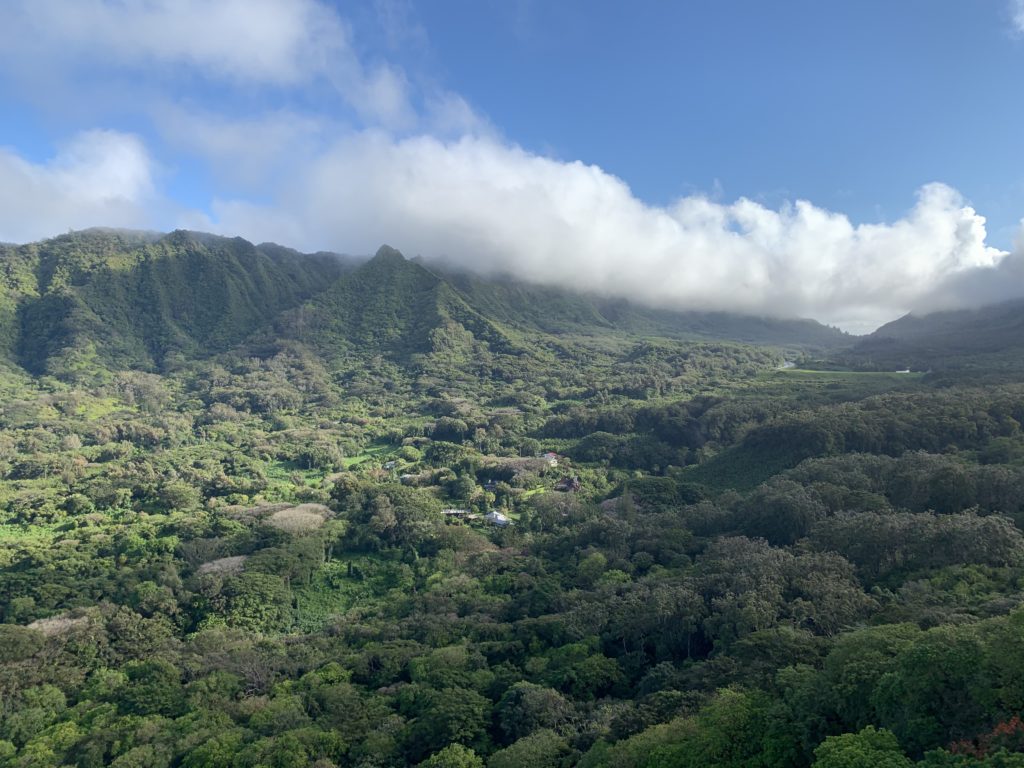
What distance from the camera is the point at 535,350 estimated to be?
158 metres

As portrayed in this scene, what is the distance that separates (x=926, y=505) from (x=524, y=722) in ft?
103

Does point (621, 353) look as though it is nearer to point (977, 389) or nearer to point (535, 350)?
point (535, 350)

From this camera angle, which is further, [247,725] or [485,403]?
[485,403]

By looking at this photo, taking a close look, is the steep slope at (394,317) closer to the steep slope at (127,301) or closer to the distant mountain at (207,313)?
the distant mountain at (207,313)

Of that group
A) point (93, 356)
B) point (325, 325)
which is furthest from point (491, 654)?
point (325, 325)

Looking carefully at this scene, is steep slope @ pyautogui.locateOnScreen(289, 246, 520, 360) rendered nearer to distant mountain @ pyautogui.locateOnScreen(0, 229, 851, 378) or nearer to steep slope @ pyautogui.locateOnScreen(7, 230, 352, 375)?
distant mountain @ pyautogui.locateOnScreen(0, 229, 851, 378)

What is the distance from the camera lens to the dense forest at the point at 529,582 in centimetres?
2245

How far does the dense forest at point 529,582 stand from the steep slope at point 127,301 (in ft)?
126

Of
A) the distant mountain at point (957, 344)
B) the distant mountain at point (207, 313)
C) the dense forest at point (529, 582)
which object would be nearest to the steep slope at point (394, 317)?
the distant mountain at point (207, 313)

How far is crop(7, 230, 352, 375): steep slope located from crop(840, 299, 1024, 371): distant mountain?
15554 centimetres

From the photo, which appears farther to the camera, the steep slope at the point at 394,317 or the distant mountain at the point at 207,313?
the steep slope at the point at 394,317

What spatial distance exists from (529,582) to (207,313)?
16125 cm

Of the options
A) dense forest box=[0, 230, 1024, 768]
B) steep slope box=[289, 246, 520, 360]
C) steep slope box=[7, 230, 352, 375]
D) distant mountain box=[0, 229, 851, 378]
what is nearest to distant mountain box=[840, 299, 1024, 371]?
dense forest box=[0, 230, 1024, 768]

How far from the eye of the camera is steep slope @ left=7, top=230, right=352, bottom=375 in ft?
457
